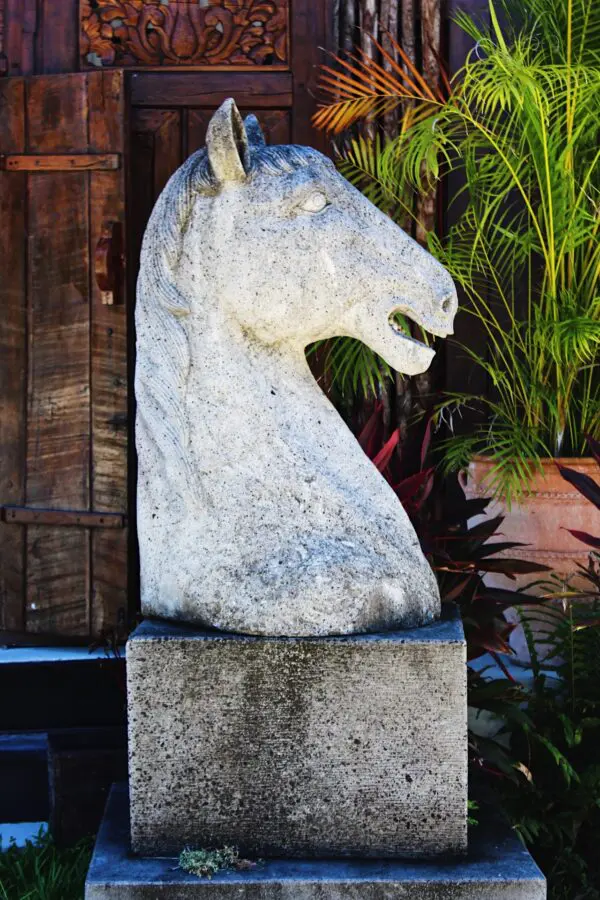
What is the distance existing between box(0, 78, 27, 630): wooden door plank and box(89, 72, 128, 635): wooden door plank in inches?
10.2

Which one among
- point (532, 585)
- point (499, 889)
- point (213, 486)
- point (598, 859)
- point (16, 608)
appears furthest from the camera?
point (16, 608)

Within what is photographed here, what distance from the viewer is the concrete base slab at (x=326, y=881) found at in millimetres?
1983

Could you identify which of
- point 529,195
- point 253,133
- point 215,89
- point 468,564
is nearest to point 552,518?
point 468,564

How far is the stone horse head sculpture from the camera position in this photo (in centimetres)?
214

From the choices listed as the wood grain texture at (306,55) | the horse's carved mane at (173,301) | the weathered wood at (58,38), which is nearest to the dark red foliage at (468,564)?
the horse's carved mane at (173,301)

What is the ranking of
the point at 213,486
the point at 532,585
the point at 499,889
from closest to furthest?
the point at 499,889, the point at 213,486, the point at 532,585

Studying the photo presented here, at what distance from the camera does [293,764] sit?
211 cm

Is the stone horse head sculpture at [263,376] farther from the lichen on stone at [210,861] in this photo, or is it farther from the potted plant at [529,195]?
the potted plant at [529,195]

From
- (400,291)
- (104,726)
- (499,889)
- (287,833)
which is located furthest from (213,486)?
(104,726)

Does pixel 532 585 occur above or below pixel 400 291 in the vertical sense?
below

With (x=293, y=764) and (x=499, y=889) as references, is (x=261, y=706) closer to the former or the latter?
(x=293, y=764)

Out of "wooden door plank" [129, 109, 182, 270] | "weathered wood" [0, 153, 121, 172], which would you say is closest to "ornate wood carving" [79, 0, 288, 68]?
"wooden door plank" [129, 109, 182, 270]

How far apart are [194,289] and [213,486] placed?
39 cm

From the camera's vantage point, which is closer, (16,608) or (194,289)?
(194,289)
